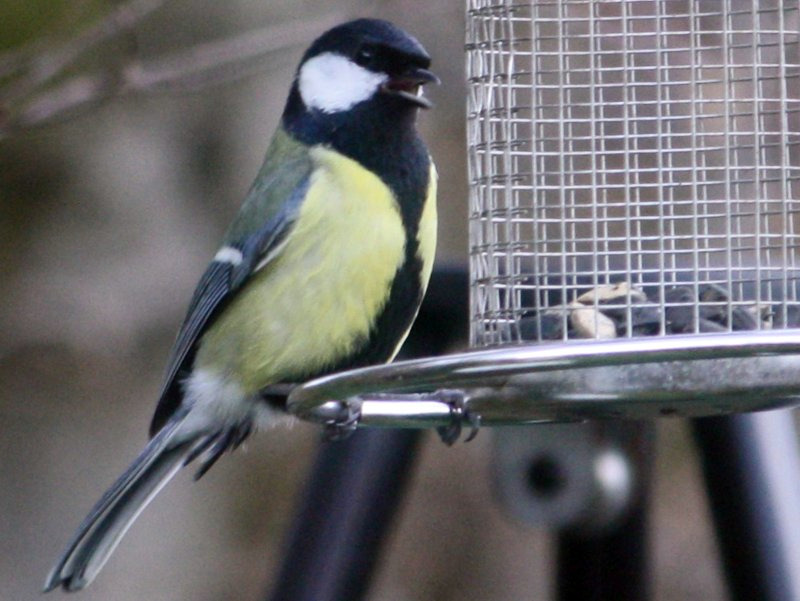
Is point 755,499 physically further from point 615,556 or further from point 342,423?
point 342,423

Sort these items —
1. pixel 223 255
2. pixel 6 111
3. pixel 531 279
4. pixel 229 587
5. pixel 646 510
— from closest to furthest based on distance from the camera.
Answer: pixel 531 279
pixel 6 111
pixel 223 255
pixel 646 510
pixel 229 587

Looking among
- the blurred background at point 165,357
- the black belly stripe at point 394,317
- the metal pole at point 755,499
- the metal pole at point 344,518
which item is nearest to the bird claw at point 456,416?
the black belly stripe at point 394,317

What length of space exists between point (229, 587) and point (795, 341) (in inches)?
130

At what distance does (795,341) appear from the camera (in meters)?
1.76

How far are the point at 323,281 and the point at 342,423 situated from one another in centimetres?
46

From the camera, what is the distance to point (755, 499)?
9.19 feet

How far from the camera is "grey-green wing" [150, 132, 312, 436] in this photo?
280 centimetres

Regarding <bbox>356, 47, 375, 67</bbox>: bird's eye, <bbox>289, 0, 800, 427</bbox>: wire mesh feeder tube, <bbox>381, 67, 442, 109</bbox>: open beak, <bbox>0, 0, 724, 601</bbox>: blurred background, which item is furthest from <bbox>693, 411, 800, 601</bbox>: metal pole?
<bbox>0, 0, 724, 601</bbox>: blurred background

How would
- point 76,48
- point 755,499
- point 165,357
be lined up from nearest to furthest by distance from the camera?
point 755,499 < point 76,48 < point 165,357

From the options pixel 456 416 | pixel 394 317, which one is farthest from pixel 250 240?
pixel 456 416

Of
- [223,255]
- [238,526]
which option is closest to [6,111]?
[223,255]

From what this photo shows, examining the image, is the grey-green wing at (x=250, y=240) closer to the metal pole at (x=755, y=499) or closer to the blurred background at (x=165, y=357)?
the metal pole at (x=755, y=499)

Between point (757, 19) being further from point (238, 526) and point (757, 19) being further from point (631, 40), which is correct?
point (238, 526)

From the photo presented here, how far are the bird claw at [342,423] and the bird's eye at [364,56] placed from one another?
793 millimetres
